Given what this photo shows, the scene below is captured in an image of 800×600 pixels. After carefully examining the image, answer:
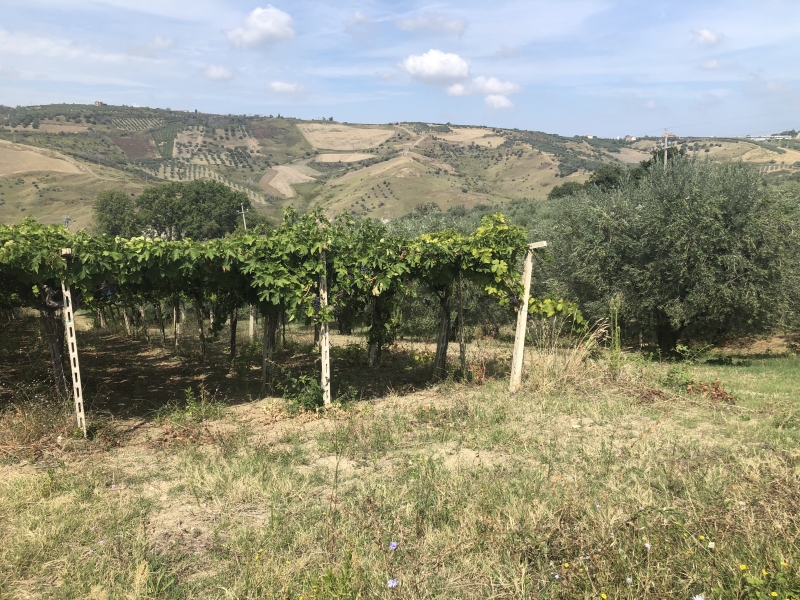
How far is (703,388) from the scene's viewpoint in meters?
8.15

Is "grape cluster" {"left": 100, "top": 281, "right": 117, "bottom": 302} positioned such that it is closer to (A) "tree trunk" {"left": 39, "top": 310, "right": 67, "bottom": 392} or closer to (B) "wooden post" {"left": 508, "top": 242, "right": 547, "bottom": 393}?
(A) "tree trunk" {"left": 39, "top": 310, "right": 67, "bottom": 392}

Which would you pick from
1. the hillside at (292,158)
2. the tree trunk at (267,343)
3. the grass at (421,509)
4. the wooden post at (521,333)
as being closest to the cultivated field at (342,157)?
the hillside at (292,158)

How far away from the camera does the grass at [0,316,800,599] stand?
320cm

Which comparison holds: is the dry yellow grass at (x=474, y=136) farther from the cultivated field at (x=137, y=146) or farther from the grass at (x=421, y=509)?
the grass at (x=421, y=509)

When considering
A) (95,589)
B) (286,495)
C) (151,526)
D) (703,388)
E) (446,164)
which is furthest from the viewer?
Result: (446,164)

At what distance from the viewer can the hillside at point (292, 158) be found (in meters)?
80.0

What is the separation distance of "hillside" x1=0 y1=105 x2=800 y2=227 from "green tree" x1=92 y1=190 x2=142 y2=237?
71.3 feet

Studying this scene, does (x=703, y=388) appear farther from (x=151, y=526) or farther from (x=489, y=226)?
(x=151, y=526)

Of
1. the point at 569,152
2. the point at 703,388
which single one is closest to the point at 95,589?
the point at 703,388

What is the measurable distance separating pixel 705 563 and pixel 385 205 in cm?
7792

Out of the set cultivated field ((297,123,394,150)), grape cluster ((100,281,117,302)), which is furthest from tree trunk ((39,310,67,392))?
cultivated field ((297,123,394,150))

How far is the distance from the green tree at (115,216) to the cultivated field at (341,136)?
102214 millimetres

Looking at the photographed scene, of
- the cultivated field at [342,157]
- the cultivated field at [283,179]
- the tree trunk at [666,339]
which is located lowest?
the tree trunk at [666,339]

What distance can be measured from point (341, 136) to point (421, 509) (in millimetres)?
166331
